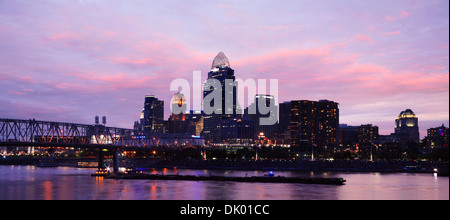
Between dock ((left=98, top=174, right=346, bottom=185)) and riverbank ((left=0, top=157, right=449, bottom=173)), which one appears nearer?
dock ((left=98, top=174, right=346, bottom=185))

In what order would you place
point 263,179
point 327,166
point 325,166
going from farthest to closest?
point 325,166 < point 327,166 < point 263,179

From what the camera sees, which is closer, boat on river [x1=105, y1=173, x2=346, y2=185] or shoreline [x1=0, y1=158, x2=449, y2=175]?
boat on river [x1=105, y1=173, x2=346, y2=185]

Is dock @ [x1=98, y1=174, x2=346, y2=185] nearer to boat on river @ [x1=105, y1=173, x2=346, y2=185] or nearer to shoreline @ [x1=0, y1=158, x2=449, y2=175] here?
boat on river @ [x1=105, y1=173, x2=346, y2=185]

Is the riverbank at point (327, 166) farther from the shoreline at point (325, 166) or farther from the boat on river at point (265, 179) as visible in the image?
the boat on river at point (265, 179)

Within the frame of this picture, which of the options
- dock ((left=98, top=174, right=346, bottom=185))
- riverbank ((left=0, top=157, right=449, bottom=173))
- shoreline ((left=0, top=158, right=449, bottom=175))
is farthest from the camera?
riverbank ((left=0, top=157, right=449, bottom=173))

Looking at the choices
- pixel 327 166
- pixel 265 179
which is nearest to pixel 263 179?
pixel 265 179

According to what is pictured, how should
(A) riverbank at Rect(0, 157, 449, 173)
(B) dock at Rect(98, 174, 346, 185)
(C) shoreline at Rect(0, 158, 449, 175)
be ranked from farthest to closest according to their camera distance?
(A) riverbank at Rect(0, 157, 449, 173) < (C) shoreline at Rect(0, 158, 449, 175) < (B) dock at Rect(98, 174, 346, 185)

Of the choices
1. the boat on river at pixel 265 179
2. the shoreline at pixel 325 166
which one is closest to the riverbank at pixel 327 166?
the shoreline at pixel 325 166

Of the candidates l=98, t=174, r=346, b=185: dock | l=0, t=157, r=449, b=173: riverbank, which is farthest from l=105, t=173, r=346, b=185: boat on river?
l=0, t=157, r=449, b=173: riverbank

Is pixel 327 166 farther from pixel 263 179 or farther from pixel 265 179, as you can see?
pixel 263 179

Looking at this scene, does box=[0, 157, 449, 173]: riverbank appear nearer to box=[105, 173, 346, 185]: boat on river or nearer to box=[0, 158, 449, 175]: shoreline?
box=[0, 158, 449, 175]: shoreline

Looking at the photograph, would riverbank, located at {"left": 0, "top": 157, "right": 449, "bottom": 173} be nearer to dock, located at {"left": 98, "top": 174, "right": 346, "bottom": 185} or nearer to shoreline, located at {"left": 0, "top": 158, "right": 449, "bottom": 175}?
shoreline, located at {"left": 0, "top": 158, "right": 449, "bottom": 175}

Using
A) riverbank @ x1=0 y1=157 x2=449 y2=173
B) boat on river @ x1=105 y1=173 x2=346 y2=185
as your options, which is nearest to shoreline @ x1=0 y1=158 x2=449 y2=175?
riverbank @ x1=0 y1=157 x2=449 y2=173
